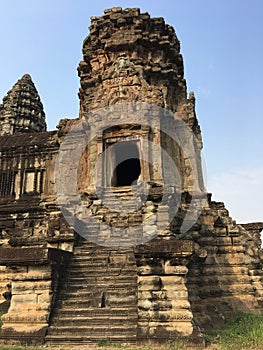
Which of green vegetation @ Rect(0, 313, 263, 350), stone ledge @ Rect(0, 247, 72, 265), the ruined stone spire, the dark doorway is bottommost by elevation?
green vegetation @ Rect(0, 313, 263, 350)

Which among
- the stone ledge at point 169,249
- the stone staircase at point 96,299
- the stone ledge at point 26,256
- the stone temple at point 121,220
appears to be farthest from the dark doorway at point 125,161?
the stone ledge at point 169,249

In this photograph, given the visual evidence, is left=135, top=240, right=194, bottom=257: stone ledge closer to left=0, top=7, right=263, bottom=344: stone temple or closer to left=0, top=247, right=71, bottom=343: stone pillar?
left=0, top=7, right=263, bottom=344: stone temple

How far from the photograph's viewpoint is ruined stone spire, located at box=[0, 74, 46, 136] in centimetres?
2781

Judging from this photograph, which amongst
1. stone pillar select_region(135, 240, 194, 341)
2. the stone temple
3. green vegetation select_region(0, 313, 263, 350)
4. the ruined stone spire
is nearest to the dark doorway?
the stone temple

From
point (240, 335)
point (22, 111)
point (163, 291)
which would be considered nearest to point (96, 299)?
point (163, 291)

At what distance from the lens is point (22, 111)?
28.3m

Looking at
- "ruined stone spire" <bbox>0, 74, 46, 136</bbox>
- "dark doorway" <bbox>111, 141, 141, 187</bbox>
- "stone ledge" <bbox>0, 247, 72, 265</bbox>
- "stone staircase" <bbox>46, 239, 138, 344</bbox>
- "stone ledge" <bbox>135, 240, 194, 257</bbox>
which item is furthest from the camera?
"ruined stone spire" <bbox>0, 74, 46, 136</bbox>

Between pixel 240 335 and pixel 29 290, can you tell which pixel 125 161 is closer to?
pixel 29 290

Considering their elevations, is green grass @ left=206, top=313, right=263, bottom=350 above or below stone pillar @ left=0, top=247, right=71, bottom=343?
below

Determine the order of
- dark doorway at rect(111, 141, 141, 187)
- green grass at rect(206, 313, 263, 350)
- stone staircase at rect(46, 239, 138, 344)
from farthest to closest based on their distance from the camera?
dark doorway at rect(111, 141, 141, 187)
stone staircase at rect(46, 239, 138, 344)
green grass at rect(206, 313, 263, 350)

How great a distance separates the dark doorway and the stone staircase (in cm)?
474

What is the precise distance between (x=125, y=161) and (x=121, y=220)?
6656mm

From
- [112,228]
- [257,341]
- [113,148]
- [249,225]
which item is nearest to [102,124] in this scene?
[113,148]

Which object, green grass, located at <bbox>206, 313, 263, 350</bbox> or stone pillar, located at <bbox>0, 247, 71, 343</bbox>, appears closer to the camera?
green grass, located at <bbox>206, 313, 263, 350</bbox>
